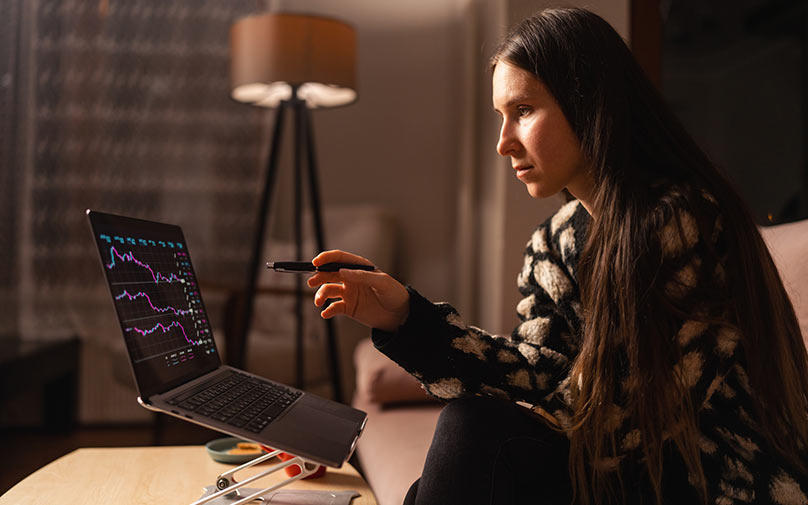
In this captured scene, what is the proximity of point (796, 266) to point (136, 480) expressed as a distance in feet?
3.62

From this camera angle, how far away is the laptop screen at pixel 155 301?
78cm

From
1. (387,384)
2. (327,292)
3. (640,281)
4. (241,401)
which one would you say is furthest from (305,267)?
(387,384)

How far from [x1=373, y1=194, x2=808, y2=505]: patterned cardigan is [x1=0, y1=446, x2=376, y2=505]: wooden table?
227 millimetres

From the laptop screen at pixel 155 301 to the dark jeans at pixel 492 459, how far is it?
1.10 ft

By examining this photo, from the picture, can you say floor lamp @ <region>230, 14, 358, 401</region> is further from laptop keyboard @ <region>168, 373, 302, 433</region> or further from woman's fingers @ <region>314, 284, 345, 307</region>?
woman's fingers @ <region>314, 284, 345, 307</region>

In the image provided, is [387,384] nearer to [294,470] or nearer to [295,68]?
[294,470]

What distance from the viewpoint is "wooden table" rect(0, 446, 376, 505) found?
37.0 inches

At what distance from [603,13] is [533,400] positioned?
1.38 metres

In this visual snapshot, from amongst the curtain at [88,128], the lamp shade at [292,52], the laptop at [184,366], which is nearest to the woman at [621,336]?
the laptop at [184,366]

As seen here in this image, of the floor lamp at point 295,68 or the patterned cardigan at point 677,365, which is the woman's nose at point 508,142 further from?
the floor lamp at point 295,68

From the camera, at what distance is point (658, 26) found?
2.04 meters

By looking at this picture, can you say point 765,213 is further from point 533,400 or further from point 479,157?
point 533,400

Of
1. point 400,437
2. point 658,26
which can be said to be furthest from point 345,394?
point 658,26

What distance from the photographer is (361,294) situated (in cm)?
89
